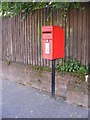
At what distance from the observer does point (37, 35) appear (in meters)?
6.47

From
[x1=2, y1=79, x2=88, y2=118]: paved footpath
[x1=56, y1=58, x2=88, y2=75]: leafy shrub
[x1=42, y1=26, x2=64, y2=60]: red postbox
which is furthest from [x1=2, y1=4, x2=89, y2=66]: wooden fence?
[x1=2, y1=79, x2=88, y2=118]: paved footpath

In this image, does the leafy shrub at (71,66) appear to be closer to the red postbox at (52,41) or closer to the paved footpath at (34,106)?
the red postbox at (52,41)

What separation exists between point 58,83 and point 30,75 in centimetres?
135

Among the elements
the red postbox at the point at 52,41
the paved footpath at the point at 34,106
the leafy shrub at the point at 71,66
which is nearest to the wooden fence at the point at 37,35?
the leafy shrub at the point at 71,66

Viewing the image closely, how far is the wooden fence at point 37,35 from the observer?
517cm

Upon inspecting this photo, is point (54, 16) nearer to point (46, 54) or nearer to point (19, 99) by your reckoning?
Result: point (46, 54)

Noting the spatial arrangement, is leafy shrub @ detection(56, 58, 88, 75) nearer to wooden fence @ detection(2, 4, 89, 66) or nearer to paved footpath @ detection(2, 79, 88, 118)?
wooden fence @ detection(2, 4, 89, 66)

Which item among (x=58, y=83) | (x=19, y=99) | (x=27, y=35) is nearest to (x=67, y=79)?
(x=58, y=83)

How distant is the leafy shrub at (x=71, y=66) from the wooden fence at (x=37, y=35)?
133 millimetres

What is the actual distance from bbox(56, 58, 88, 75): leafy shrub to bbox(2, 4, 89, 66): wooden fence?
0.13 meters

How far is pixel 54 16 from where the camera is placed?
5855mm

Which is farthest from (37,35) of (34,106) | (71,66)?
(34,106)

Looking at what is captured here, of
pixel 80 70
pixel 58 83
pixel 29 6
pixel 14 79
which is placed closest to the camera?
pixel 80 70

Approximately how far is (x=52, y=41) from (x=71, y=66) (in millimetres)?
927
